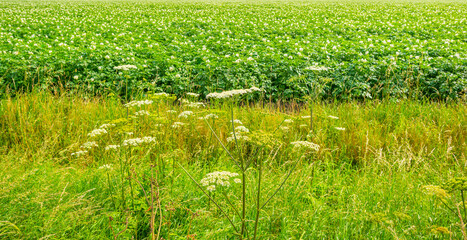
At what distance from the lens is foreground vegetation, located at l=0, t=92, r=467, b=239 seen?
2.01 meters

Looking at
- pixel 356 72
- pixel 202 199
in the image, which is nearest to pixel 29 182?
pixel 202 199

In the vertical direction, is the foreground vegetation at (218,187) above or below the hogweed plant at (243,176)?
below

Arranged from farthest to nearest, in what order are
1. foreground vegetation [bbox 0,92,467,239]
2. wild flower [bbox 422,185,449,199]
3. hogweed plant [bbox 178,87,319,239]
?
foreground vegetation [bbox 0,92,467,239] < hogweed plant [bbox 178,87,319,239] < wild flower [bbox 422,185,449,199]

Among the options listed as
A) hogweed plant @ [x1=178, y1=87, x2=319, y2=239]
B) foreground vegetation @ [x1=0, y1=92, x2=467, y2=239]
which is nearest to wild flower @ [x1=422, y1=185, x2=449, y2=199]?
foreground vegetation @ [x1=0, y1=92, x2=467, y2=239]

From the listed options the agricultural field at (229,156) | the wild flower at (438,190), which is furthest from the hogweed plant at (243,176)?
the wild flower at (438,190)

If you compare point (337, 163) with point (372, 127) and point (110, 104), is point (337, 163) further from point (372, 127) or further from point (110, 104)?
point (110, 104)

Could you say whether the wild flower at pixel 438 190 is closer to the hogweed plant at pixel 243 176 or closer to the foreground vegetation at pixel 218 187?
the foreground vegetation at pixel 218 187

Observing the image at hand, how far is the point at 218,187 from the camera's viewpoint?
2.61m

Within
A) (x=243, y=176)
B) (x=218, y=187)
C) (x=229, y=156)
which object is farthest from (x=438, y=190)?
(x=229, y=156)

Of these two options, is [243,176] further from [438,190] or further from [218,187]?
[218,187]

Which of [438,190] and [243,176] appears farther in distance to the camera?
[243,176]

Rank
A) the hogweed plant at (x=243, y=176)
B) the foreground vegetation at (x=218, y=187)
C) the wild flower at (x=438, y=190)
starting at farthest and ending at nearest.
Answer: the foreground vegetation at (x=218, y=187) → the hogweed plant at (x=243, y=176) → the wild flower at (x=438, y=190)

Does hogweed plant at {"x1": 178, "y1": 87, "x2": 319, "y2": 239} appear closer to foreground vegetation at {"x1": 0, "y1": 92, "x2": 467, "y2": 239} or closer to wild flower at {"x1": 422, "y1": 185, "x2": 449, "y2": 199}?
foreground vegetation at {"x1": 0, "y1": 92, "x2": 467, "y2": 239}

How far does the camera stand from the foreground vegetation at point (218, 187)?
2.01m
